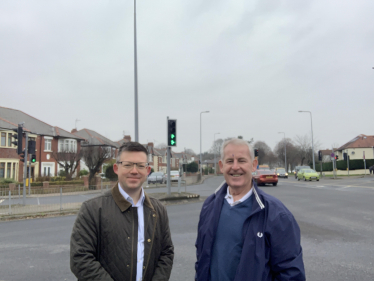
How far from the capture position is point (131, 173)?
106 inches

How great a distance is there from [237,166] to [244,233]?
0.55m

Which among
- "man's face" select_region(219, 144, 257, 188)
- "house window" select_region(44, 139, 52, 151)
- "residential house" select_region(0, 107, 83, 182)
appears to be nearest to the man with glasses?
"man's face" select_region(219, 144, 257, 188)

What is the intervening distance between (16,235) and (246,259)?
27.8 ft

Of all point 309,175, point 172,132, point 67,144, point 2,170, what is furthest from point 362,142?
point 2,170

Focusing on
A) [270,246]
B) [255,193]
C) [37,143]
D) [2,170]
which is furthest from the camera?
[37,143]

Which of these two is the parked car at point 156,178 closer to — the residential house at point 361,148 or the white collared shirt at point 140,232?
the white collared shirt at point 140,232

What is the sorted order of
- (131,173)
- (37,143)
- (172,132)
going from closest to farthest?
(131,173) → (172,132) → (37,143)

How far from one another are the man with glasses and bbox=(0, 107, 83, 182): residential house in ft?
121

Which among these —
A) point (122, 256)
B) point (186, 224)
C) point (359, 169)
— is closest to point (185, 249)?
point (186, 224)

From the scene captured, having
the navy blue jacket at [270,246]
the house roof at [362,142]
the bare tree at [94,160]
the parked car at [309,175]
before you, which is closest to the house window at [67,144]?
the bare tree at [94,160]

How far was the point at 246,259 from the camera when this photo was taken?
218 cm

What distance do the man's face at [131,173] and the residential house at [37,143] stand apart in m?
36.9

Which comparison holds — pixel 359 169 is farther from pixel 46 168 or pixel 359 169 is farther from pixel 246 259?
pixel 246 259

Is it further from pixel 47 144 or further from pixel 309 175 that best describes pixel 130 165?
pixel 47 144
